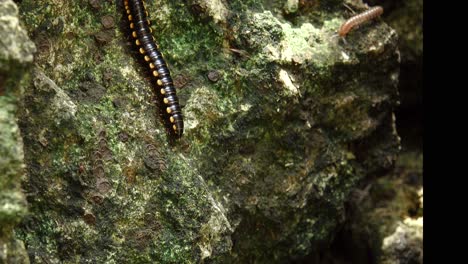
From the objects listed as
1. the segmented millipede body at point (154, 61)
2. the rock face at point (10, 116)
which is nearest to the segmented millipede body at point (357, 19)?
the segmented millipede body at point (154, 61)

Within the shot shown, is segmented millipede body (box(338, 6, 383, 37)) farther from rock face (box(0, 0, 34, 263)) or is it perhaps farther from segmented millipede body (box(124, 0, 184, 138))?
rock face (box(0, 0, 34, 263))

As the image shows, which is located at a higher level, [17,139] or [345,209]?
[345,209]

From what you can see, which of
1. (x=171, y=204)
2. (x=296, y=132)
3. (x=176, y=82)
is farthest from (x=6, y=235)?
(x=296, y=132)

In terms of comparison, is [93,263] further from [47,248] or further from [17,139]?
[17,139]

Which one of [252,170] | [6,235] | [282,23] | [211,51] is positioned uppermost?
[282,23]

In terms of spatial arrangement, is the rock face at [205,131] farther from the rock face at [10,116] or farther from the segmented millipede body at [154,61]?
the rock face at [10,116]

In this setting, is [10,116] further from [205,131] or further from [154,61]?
[205,131]
